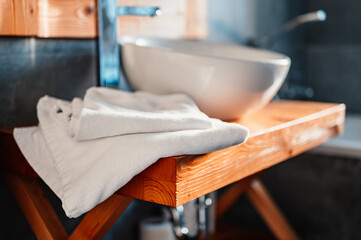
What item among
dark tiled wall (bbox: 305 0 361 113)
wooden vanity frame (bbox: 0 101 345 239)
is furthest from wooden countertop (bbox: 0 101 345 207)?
dark tiled wall (bbox: 305 0 361 113)

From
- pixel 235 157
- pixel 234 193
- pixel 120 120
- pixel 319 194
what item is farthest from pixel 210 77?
pixel 319 194

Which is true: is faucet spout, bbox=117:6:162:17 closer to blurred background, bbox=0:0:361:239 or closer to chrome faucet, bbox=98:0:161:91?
chrome faucet, bbox=98:0:161:91

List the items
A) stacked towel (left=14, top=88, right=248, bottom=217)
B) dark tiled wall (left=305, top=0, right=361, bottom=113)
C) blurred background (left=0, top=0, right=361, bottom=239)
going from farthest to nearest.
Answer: dark tiled wall (left=305, top=0, right=361, bottom=113)
blurred background (left=0, top=0, right=361, bottom=239)
stacked towel (left=14, top=88, right=248, bottom=217)

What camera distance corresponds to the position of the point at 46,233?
1179 millimetres

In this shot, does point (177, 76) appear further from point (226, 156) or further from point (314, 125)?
point (314, 125)

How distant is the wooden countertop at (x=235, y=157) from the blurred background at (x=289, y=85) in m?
0.18

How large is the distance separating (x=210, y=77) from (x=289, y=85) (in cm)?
171

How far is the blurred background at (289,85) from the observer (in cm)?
132

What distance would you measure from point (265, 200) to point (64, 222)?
0.88 meters

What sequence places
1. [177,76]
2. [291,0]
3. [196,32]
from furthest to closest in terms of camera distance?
[291,0] < [196,32] < [177,76]

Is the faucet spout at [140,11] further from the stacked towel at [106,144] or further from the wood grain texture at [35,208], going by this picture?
the wood grain texture at [35,208]

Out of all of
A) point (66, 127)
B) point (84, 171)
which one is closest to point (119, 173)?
point (84, 171)

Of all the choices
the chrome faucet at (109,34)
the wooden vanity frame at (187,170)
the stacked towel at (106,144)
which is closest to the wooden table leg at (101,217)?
the wooden vanity frame at (187,170)

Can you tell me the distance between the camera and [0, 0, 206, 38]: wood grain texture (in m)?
1.24
